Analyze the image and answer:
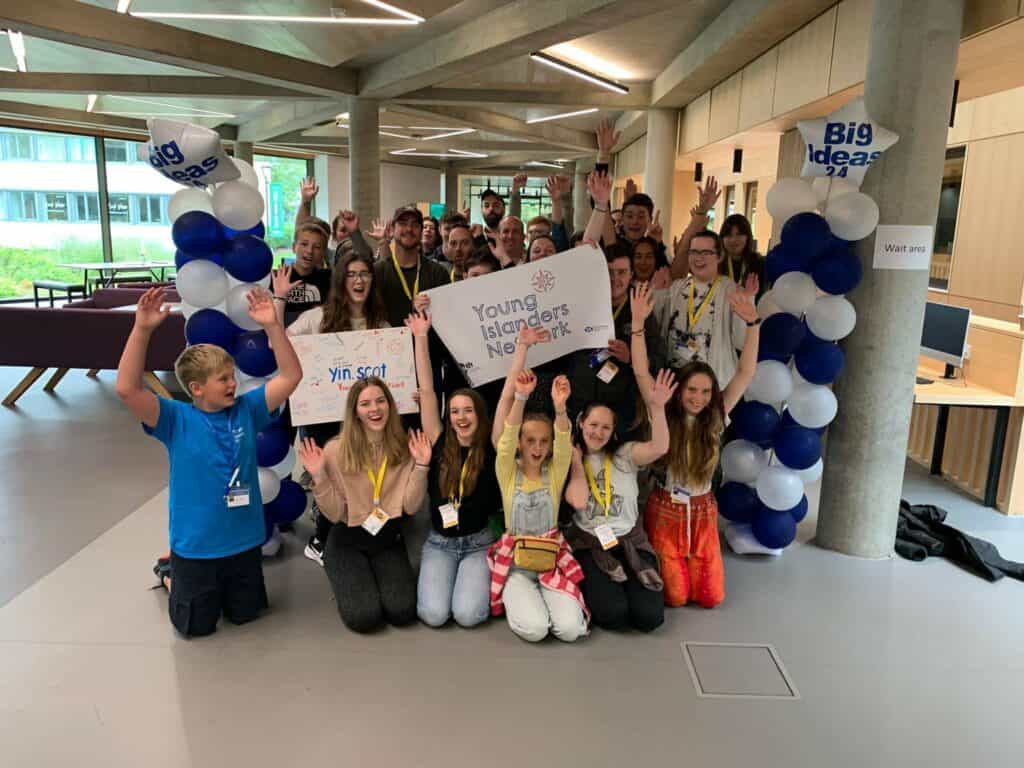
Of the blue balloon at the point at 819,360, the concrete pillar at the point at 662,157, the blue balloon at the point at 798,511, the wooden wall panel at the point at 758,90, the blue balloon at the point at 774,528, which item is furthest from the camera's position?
the concrete pillar at the point at 662,157

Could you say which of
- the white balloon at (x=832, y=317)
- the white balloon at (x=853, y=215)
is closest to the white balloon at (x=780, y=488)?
the white balloon at (x=832, y=317)

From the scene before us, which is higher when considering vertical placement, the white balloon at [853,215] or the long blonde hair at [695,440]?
the white balloon at [853,215]

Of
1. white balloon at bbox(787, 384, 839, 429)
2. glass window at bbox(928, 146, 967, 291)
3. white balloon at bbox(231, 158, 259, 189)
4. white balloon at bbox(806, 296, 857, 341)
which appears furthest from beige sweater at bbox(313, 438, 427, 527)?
glass window at bbox(928, 146, 967, 291)

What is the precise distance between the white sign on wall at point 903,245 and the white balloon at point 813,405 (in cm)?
69

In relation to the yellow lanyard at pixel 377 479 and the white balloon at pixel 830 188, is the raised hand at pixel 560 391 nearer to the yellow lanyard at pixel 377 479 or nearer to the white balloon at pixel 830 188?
the yellow lanyard at pixel 377 479

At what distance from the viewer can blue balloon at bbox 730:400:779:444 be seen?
3664 mm

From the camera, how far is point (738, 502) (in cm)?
383

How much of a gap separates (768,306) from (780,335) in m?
0.20

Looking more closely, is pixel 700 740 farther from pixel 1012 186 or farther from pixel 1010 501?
pixel 1012 186

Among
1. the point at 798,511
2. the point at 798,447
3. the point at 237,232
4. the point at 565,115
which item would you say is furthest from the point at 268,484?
the point at 565,115

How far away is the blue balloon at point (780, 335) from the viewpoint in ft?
11.7

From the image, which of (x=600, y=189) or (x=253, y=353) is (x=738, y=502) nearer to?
(x=600, y=189)

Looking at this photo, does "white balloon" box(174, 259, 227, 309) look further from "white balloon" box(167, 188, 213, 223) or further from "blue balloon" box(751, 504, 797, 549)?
"blue balloon" box(751, 504, 797, 549)

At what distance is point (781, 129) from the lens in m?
8.17
